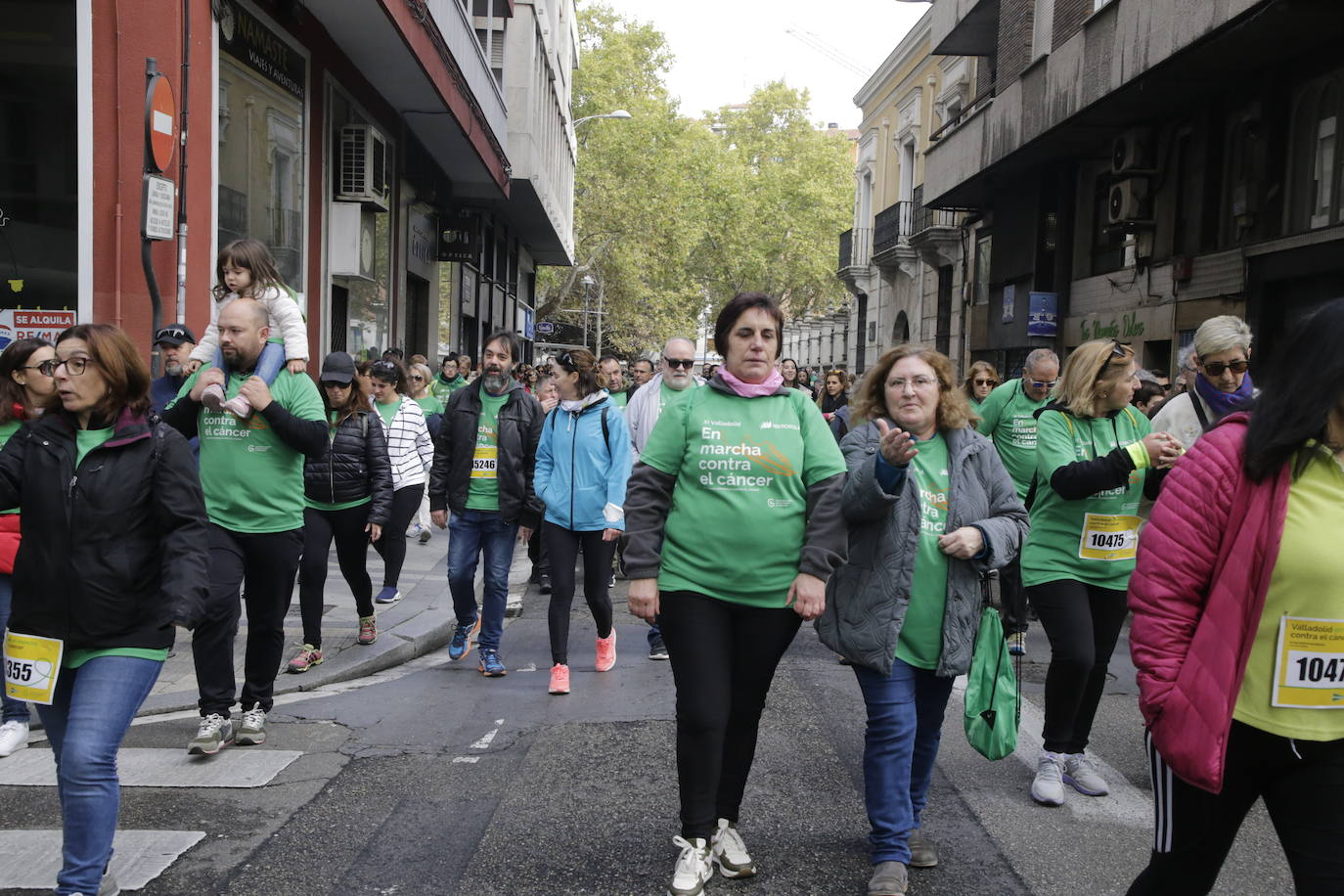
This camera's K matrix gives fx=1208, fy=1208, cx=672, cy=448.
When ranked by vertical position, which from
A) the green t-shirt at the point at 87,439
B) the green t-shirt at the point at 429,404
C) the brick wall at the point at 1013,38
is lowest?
the green t-shirt at the point at 429,404

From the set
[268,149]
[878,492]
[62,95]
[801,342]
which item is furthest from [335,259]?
[801,342]

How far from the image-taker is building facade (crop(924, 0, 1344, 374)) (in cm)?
1286

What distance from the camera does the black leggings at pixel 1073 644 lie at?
4.83 m

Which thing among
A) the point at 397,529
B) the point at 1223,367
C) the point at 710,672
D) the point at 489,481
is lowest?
the point at 397,529

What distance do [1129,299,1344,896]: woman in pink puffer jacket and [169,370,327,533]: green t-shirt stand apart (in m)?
3.90

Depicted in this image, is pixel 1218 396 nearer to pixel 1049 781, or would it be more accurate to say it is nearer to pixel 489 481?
pixel 1049 781

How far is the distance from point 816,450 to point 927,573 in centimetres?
56

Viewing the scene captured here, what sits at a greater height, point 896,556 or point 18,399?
point 18,399

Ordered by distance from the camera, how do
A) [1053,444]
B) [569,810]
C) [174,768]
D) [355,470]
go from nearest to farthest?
[569,810], [1053,444], [174,768], [355,470]

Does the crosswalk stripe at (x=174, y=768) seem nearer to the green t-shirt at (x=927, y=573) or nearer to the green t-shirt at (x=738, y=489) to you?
the green t-shirt at (x=738, y=489)

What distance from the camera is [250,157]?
11.7 meters

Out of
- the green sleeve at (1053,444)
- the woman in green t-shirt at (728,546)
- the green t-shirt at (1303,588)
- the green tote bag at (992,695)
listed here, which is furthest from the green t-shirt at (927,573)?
the green t-shirt at (1303,588)

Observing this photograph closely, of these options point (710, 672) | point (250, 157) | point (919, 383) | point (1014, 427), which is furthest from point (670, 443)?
point (250, 157)

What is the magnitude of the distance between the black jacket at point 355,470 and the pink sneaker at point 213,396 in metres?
1.90
